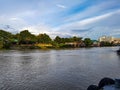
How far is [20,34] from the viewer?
587 ft

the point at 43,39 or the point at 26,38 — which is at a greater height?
the point at 26,38

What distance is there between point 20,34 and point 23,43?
654 inches

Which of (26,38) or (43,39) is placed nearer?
(26,38)

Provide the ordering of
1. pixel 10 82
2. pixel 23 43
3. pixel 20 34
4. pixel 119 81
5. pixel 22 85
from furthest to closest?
pixel 20 34 → pixel 23 43 → pixel 10 82 → pixel 22 85 → pixel 119 81

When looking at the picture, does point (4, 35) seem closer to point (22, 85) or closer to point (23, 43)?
point (23, 43)

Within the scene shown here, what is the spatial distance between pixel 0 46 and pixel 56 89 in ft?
370

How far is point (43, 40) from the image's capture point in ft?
595

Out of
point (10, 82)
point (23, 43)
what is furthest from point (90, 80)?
point (23, 43)

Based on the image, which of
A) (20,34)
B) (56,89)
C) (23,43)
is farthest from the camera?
(20,34)

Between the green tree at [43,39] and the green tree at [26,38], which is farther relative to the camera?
the green tree at [43,39]

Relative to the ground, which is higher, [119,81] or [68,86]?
[119,81]

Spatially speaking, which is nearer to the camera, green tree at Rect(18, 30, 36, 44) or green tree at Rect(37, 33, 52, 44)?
green tree at Rect(18, 30, 36, 44)

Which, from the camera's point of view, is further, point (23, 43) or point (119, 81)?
point (23, 43)

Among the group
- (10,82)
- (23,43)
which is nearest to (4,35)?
(23,43)
